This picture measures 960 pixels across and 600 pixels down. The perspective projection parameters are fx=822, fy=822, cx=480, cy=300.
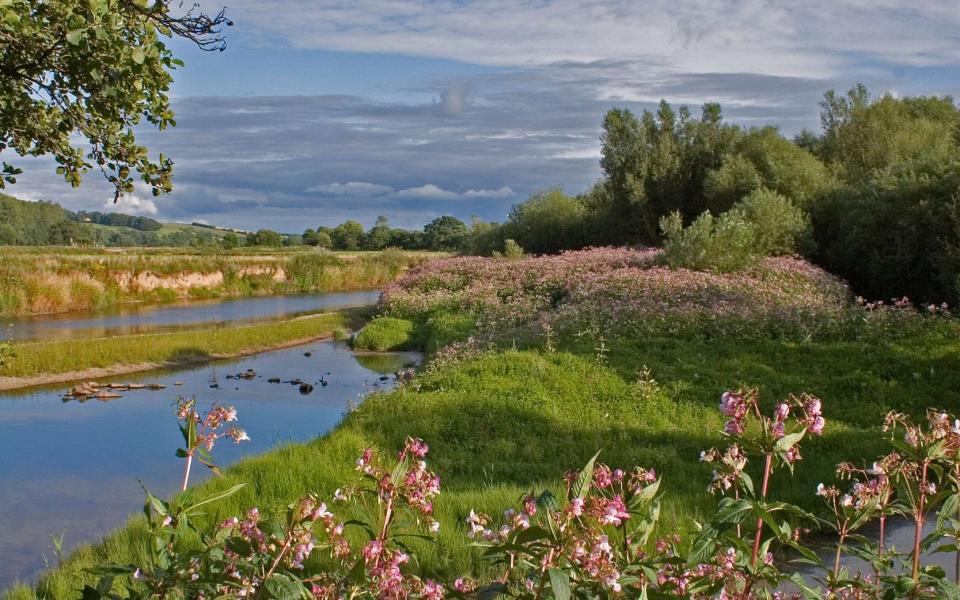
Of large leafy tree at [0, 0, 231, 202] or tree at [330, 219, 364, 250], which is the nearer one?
large leafy tree at [0, 0, 231, 202]

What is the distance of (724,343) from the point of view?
1566cm

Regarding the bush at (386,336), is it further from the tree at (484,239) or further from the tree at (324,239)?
the tree at (324,239)

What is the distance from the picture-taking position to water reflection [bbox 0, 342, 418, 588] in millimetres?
10766

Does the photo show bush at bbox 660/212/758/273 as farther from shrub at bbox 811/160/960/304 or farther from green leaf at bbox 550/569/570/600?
green leaf at bbox 550/569/570/600

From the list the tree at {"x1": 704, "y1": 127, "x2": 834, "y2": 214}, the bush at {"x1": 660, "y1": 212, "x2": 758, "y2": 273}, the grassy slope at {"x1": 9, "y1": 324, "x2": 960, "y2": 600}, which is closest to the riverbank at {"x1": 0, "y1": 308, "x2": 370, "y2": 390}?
the grassy slope at {"x1": 9, "y1": 324, "x2": 960, "y2": 600}

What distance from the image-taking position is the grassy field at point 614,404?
8.58m

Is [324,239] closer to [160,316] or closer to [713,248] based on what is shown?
[160,316]

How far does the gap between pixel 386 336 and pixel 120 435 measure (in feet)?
40.4

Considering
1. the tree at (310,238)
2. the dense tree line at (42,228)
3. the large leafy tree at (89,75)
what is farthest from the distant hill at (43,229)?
the large leafy tree at (89,75)

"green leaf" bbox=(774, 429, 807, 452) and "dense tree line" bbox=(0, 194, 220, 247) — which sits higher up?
"dense tree line" bbox=(0, 194, 220, 247)

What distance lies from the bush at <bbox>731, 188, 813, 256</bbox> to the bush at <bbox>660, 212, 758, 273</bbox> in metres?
2.07

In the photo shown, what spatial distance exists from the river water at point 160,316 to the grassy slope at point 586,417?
20332 millimetres

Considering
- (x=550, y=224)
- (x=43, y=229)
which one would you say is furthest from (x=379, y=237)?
(x=550, y=224)

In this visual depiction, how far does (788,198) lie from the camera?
29.1m
